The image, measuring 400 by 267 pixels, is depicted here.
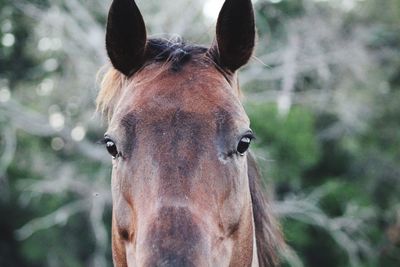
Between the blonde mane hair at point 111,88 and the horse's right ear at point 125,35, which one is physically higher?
the horse's right ear at point 125,35

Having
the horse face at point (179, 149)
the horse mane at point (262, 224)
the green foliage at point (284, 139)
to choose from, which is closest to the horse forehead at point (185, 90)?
the horse face at point (179, 149)

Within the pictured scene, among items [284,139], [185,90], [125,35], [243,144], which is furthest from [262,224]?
[284,139]

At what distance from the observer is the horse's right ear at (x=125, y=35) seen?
3.14 meters

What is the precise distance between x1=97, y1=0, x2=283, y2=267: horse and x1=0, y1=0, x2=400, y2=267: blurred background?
11.9 m

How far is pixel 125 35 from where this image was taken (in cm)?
319

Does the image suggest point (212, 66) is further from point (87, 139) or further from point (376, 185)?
point (376, 185)

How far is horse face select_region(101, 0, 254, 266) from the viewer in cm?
254

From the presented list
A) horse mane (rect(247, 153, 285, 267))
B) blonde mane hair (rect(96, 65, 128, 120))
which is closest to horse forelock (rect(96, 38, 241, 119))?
blonde mane hair (rect(96, 65, 128, 120))

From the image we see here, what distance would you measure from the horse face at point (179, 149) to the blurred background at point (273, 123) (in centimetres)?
1193

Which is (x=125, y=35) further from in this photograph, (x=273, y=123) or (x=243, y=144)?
(x=273, y=123)

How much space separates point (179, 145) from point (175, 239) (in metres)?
0.42

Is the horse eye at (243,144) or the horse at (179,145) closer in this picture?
the horse at (179,145)

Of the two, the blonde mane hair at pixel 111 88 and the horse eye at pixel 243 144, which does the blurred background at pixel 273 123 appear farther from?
the horse eye at pixel 243 144

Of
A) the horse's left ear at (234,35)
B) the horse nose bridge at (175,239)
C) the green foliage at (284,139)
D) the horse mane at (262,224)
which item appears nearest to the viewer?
the horse nose bridge at (175,239)
